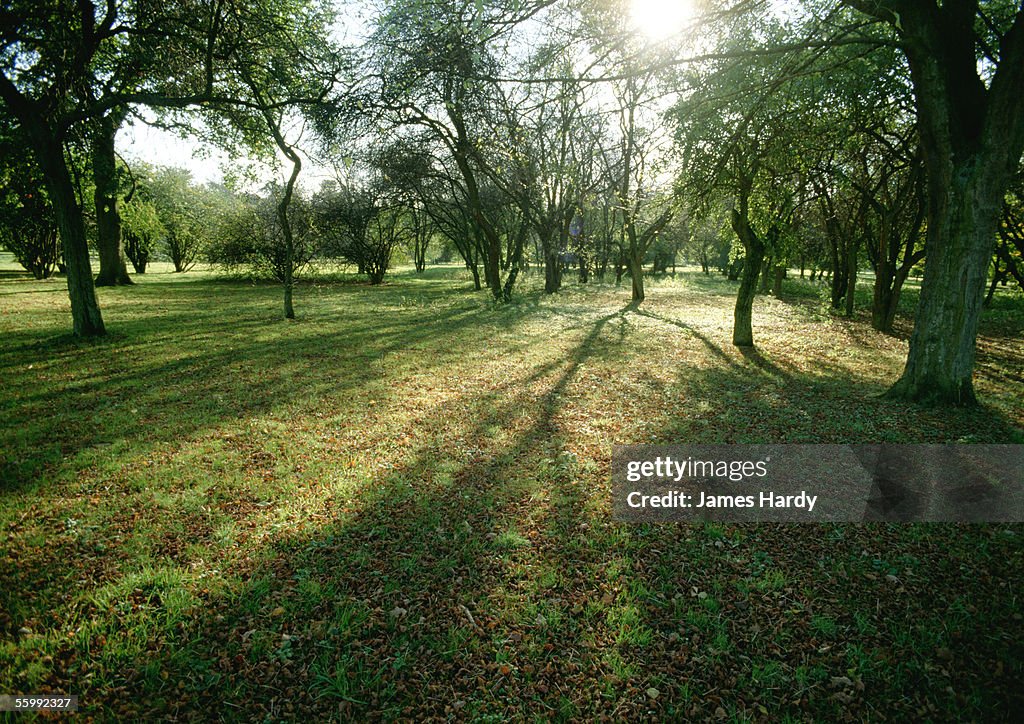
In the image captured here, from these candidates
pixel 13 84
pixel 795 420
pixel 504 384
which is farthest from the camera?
pixel 13 84

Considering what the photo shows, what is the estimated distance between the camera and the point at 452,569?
13.9ft

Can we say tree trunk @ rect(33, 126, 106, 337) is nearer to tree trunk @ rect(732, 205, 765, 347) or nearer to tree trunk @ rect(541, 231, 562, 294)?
tree trunk @ rect(732, 205, 765, 347)

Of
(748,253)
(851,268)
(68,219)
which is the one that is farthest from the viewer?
(851,268)

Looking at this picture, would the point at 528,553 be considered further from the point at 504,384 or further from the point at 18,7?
the point at 18,7

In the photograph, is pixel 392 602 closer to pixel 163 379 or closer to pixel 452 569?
pixel 452 569

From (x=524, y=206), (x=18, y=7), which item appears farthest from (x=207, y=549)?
(x=524, y=206)

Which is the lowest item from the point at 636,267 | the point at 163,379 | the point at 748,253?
the point at 163,379

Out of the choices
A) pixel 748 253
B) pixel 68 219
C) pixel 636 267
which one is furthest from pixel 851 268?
pixel 68 219

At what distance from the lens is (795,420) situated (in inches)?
298

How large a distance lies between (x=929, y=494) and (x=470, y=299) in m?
23.5

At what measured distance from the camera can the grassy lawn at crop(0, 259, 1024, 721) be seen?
307 cm

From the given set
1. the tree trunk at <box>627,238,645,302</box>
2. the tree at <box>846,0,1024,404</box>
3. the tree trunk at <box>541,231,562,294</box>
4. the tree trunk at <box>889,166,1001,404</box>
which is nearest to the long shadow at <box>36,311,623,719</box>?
the tree trunk at <box>889,166,1001,404</box>

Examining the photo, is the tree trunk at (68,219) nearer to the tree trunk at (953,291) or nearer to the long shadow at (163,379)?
the long shadow at (163,379)

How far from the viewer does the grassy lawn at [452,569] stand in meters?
3.07
